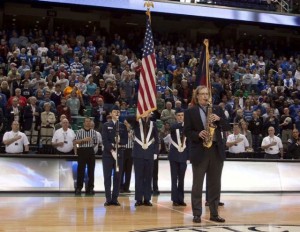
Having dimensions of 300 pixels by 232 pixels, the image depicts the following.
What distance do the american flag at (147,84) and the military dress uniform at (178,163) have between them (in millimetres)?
825

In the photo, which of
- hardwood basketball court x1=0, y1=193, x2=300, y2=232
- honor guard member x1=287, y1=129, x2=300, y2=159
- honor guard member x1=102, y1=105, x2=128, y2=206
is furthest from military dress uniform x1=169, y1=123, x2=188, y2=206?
honor guard member x1=287, y1=129, x2=300, y2=159

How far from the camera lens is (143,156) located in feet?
38.9

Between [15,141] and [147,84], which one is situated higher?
[147,84]

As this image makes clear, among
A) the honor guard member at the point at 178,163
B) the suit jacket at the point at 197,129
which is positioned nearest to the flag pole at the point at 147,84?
the honor guard member at the point at 178,163

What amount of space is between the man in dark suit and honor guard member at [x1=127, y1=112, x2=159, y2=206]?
2.51 metres

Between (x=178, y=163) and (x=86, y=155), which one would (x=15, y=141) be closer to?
(x=86, y=155)

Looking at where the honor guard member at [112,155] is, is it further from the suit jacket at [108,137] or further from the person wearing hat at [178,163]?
the person wearing hat at [178,163]

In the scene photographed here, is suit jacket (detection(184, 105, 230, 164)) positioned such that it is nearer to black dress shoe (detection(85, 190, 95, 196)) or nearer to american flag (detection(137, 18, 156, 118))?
american flag (detection(137, 18, 156, 118))

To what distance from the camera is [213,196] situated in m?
9.46

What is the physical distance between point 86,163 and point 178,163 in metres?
2.92

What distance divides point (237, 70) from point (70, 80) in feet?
30.3

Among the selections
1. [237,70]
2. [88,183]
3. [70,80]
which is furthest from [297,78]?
[88,183]

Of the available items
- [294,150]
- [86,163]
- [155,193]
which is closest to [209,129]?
[155,193]

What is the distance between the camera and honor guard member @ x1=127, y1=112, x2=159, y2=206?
1181cm
